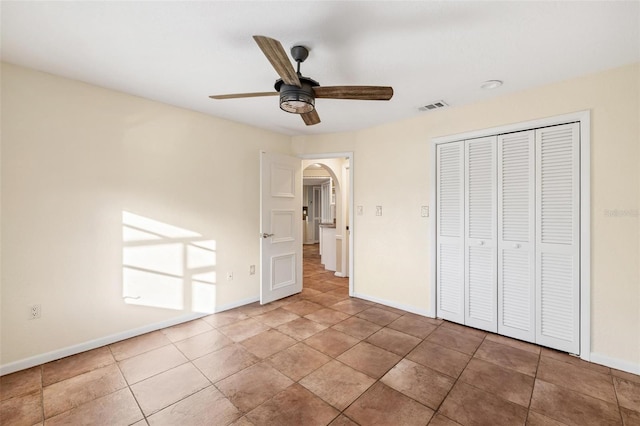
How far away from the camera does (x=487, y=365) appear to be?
7.66ft

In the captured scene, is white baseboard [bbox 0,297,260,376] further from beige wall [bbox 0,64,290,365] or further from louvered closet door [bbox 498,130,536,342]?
louvered closet door [bbox 498,130,536,342]

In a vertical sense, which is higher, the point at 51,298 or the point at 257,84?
the point at 257,84

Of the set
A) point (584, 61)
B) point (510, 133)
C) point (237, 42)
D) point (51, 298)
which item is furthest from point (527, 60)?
point (51, 298)

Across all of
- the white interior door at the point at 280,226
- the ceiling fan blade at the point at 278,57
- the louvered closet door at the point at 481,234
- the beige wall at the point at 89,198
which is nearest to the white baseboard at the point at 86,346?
the beige wall at the point at 89,198

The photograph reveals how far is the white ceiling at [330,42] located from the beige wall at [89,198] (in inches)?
12.7

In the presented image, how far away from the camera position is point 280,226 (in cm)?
402

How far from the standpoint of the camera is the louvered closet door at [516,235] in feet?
8.79

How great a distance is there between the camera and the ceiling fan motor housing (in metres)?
1.83

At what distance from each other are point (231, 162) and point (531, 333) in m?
3.91

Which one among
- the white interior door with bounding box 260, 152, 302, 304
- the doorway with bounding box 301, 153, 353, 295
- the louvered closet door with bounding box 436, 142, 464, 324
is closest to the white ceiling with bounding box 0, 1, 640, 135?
the louvered closet door with bounding box 436, 142, 464, 324

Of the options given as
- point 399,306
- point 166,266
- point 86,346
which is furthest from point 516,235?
point 86,346

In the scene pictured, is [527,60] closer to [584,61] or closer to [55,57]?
[584,61]

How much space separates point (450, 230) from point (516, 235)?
648 mm

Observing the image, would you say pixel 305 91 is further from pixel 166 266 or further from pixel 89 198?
pixel 166 266
